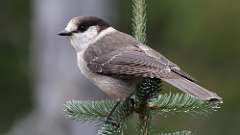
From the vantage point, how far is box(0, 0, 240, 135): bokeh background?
1077 centimetres

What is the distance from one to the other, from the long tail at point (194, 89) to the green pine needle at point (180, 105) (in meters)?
0.06

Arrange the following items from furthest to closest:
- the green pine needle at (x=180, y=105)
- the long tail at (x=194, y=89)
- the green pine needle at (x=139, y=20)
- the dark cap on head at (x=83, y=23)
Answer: the dark cap on head at (x=83, y=23) → the green pine needle at (x=139, y=20) → the green pine needle at (x=180, y=105) → the long tail at (x=194, y=89)

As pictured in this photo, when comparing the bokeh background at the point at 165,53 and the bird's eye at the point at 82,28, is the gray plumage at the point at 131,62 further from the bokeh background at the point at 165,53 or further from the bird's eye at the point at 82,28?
the bokeh background at the point at 165,53

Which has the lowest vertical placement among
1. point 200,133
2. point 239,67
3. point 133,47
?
point 200,133

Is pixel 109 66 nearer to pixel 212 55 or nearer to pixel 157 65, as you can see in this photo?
pixel 157 65

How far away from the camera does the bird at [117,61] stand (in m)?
5.84

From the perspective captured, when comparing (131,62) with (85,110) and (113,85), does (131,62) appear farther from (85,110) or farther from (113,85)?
(85,110)

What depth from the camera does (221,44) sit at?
1114 centimetres

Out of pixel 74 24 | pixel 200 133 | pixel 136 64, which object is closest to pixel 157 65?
pixel 136 64

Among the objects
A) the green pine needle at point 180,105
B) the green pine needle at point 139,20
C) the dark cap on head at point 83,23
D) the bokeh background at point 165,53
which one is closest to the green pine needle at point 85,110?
the green pine needle at point 180,105

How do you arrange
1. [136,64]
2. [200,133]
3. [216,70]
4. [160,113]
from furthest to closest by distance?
[216,70] → [200,133] → [136,64] → [160,113]

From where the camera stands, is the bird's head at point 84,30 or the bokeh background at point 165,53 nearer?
the bird's head at point 84,30

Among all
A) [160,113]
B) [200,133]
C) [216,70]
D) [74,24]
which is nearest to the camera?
[160,113]

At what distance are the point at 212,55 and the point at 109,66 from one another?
5159 millimetres
